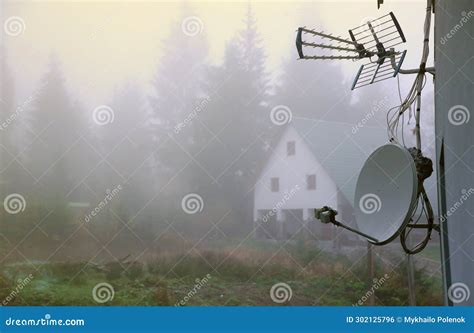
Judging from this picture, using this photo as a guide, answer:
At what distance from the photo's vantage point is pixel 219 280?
12.8 feet

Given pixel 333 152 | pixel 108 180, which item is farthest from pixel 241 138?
pixel 108 180

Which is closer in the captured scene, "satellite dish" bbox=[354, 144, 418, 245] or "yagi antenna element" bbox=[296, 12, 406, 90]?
"satellite dish" bbox=[354, 144, 418, 245]

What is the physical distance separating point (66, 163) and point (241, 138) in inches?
52.3

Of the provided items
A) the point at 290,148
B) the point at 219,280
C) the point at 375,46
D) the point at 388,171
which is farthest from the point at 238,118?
the point at 388,171

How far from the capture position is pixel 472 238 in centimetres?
246

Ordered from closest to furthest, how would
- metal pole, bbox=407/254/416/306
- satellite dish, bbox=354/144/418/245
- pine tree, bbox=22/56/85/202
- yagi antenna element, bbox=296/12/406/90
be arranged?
satellite dish, bbox=354/144/418/245
yagi antenna element, bbox=296/12/406/90
metal pole, bbox=407/254/416/306
pine tree, bbox=22/56/85/202

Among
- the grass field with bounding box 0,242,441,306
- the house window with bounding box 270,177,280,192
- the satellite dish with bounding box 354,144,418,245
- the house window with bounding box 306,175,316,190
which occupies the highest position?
the satellite dish with bounding box 354,144,418,245

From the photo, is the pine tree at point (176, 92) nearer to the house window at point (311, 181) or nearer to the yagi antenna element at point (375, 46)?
the house window at point (311, 181)

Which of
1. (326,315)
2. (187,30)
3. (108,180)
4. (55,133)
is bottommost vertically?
(326,315)

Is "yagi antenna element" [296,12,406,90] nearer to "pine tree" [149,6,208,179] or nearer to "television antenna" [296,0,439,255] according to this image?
"television antenna" [296,0,439,255]

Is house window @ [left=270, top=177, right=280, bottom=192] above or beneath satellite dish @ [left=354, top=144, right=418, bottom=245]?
beneath

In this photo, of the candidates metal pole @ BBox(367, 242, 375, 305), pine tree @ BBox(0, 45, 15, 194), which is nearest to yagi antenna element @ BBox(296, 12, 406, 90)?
metal pole @ BBox(367, 242, 375, 305)

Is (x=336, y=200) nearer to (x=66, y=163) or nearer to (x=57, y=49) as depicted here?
(x=66, y=163)

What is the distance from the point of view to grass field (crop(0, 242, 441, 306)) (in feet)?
12.7
